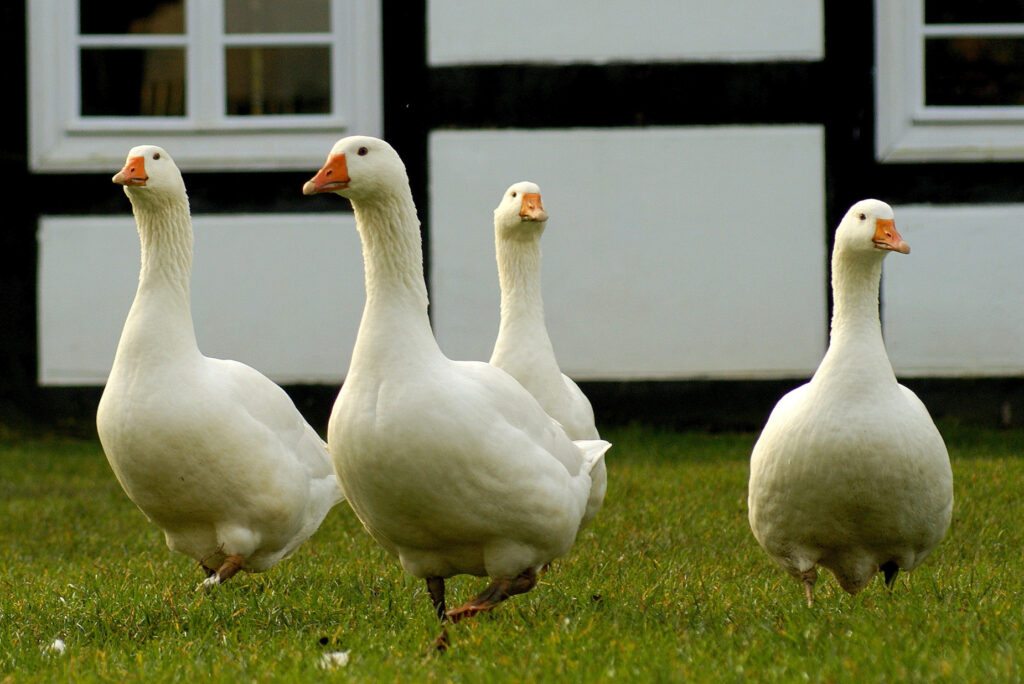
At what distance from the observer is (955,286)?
9.48 m

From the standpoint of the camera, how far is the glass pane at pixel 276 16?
32.6 ft

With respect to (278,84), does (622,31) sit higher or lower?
higher

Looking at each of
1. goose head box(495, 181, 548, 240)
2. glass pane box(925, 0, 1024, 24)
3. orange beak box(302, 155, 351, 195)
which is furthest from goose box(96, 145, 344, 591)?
glass pane box(925, 0, 1024, 24)

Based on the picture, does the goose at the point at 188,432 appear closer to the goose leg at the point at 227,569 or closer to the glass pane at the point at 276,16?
the goose leg at the point at 227,569

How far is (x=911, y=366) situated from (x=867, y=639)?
252 inches

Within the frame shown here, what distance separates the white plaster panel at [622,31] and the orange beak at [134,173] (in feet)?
15.1

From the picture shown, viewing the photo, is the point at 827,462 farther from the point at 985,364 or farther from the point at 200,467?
the point at 985,364

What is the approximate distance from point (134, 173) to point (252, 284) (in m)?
4.45

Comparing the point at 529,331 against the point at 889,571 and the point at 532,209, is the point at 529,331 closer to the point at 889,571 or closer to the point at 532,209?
the point at 532,209

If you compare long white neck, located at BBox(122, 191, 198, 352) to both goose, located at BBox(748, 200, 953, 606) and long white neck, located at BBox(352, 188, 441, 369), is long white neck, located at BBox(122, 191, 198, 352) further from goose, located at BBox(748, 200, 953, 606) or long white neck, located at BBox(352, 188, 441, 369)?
goose, located at BBox(748, 200, 953, 606)

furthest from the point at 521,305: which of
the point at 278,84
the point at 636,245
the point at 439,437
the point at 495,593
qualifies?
the point at 278,84

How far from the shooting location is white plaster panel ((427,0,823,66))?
9.50 m

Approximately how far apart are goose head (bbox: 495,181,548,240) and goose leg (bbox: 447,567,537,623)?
1.85 metres

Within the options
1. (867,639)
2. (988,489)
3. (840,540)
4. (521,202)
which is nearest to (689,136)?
(988,489)
